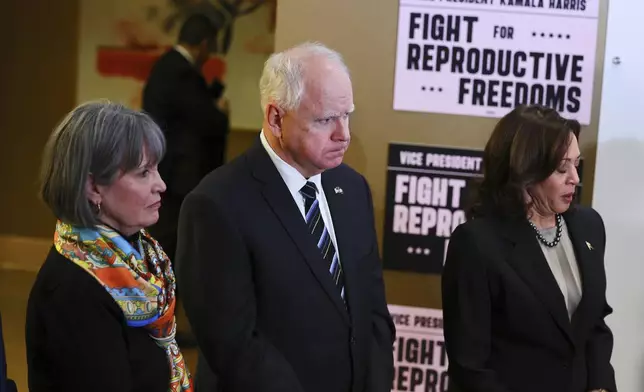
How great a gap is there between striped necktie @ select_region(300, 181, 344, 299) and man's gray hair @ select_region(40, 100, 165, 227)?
50 cm

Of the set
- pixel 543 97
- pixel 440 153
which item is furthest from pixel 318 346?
pixel 543 97

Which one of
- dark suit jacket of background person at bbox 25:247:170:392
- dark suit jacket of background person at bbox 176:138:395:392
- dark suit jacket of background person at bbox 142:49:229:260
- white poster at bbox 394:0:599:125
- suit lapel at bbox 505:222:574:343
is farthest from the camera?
dark suit jacket of background person at bbox 142:49:229:260

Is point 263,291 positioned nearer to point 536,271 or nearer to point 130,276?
point 130,276

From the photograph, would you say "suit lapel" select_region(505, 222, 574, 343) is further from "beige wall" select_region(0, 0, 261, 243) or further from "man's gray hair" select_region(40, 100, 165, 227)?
"beige wall" select_region(0, 0, 261, 243)

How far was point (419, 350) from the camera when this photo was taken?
3002 millimetres

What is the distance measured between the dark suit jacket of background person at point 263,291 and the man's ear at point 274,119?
8 centimetres

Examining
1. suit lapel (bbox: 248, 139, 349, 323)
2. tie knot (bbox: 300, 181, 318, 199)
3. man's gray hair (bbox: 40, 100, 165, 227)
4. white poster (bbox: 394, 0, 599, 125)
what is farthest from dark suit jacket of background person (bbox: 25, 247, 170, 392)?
white poster (bbox: 394, 0, 599, 125)

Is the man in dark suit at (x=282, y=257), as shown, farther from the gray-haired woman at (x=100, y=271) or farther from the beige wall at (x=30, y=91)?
the beige wall at (x=30, y=91)

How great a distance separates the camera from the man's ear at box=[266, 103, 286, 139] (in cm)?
202

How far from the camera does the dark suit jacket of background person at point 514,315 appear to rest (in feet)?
7.28

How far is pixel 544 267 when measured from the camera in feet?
7.37

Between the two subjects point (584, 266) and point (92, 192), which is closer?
point (92, 192)

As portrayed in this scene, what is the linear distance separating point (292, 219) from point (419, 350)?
3.92ft

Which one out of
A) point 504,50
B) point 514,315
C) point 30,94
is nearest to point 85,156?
point 514,315
